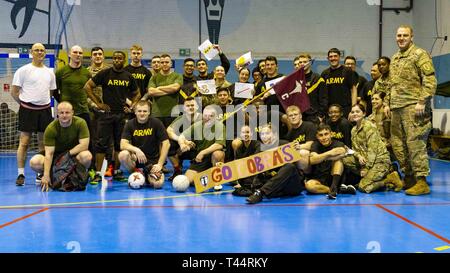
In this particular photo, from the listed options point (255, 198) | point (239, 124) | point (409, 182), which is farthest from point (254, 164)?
point (409, 182)

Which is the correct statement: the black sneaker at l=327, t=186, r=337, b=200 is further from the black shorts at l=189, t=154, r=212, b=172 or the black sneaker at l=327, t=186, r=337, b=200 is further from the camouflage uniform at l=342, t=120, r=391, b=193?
the black shorts at l=189, t=154, r=212, b=172

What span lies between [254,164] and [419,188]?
7.65 ft

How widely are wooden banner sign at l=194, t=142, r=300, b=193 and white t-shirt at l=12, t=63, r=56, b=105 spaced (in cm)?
310

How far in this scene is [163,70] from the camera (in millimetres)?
7551

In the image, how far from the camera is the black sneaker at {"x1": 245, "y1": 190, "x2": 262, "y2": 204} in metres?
5.28

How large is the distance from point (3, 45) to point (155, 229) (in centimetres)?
1201

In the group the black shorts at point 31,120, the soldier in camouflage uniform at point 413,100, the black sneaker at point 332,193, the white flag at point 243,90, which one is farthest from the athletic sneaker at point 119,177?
the soldier in camouflage uniform at point 413,100

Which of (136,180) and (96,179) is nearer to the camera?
(136,180)

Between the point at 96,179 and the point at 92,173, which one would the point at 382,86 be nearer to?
the point at 96,179

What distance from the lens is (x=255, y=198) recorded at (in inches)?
209

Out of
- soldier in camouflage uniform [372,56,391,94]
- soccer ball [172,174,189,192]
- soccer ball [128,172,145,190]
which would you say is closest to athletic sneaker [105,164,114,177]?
soccer ball [128,172,145,190]

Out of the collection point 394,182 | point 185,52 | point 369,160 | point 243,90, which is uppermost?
point 185,52

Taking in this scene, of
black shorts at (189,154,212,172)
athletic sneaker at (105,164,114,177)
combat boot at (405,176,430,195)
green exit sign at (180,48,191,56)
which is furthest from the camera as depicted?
green exit sign at (180,48,191,56)
